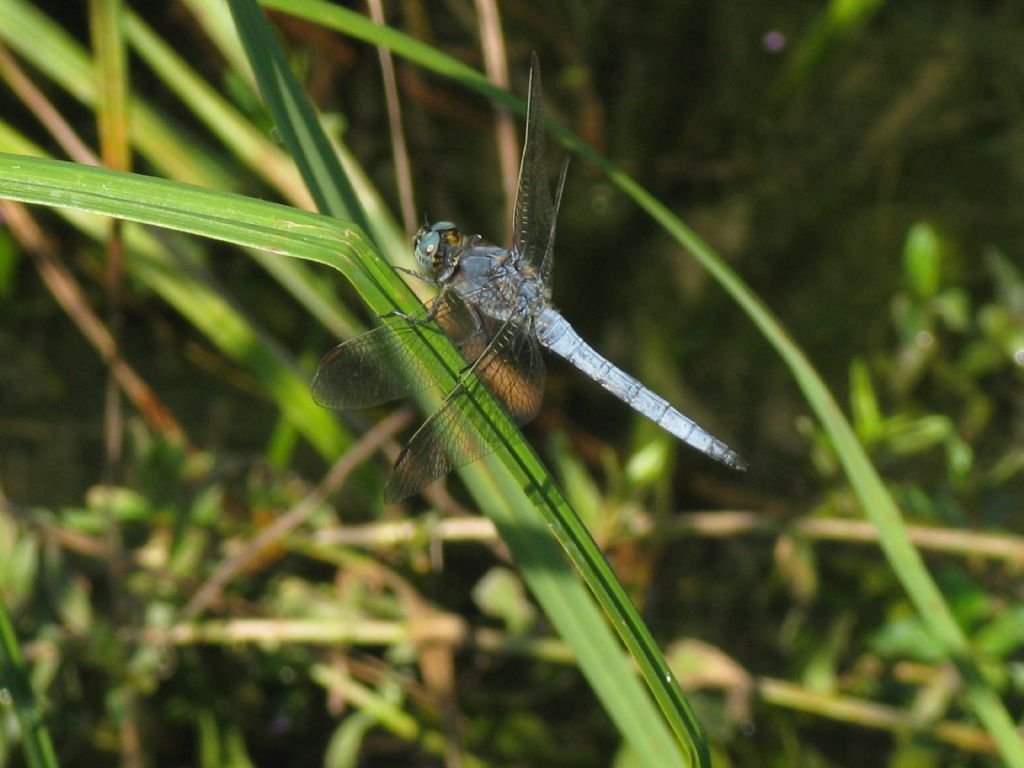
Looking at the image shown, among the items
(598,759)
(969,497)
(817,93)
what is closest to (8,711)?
(598,759)

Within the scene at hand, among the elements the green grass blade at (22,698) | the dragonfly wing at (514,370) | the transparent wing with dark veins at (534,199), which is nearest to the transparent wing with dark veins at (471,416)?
the dragonfly wing at (514,370)

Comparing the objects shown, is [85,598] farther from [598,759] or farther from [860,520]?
[860,520]

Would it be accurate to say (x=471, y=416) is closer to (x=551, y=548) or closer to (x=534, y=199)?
(x=551, y=548)

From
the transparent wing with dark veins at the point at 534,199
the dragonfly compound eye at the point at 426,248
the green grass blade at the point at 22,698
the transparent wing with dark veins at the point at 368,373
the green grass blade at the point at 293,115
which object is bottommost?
the green grass blade at the point at 22,698

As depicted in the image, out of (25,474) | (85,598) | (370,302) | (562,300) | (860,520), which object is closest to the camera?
(370,302)

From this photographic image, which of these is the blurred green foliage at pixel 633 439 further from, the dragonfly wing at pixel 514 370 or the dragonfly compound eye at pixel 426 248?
the dragonfly compound eye at pixel 426 248

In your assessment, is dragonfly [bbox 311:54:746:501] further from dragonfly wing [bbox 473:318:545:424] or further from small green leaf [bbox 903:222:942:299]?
small green leaf [bbox 903:222:942:299]

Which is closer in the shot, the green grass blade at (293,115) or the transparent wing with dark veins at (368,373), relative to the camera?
the green grass blade at (293,115)
